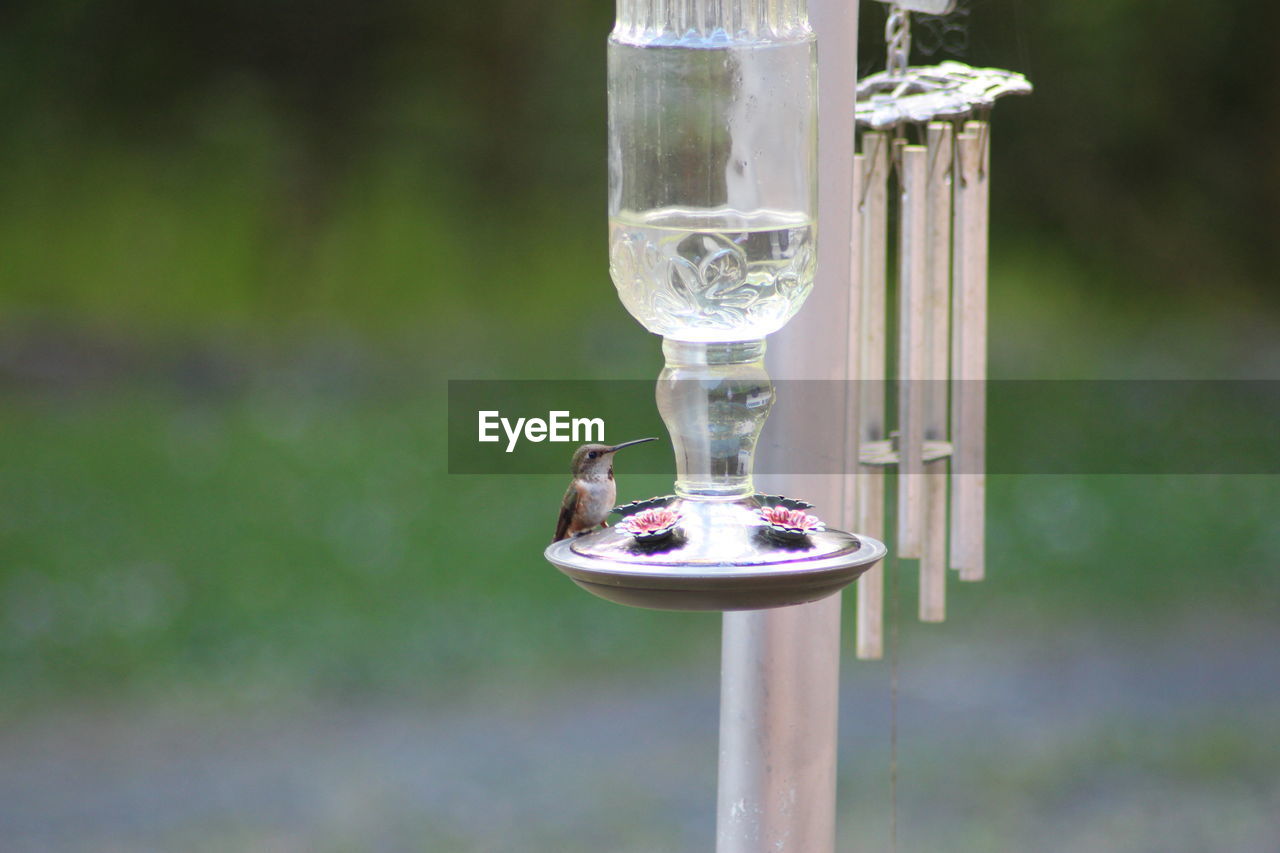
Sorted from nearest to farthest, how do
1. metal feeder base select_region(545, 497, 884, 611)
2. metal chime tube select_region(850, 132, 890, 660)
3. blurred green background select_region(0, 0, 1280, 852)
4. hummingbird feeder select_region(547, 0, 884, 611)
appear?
metal feeder base select_region(545, 497, 884, 611) < hummingbird feeder select_region(547, 0, 884, 611) < metal chime tube select_region(850, 132, 890, 660) < blurred green background select_region(0, 0, 1280, 852)

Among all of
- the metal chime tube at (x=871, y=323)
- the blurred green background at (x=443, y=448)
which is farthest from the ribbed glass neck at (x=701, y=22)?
the blurred green background at (x=443, y=448)

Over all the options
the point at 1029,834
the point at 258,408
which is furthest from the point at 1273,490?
the point at 258,408

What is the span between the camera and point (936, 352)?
7.07 feet

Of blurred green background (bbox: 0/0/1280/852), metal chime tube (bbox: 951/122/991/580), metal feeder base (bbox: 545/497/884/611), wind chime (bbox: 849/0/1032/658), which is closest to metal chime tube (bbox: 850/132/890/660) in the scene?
wind chime (bbox: 849/0/1032/658)

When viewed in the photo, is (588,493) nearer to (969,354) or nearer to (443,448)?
(969,354)

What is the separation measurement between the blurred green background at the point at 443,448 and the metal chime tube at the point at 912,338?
2.75 metres

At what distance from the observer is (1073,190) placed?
5.94 meters

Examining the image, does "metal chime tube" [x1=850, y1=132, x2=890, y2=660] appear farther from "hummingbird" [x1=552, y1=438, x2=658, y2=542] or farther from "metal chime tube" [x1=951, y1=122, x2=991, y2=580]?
"hummingbird" [x1=552, y1=438, x2=658, y2=542]

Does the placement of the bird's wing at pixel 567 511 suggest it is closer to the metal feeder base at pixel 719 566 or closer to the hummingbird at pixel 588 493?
the hummingbird at pixel 588 493

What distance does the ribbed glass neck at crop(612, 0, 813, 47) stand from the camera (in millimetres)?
1383

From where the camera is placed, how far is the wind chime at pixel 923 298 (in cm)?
209

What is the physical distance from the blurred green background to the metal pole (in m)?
2.88

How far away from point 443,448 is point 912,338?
12.1 ft

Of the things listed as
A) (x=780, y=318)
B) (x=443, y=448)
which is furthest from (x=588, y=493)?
(x=443, y=448)
